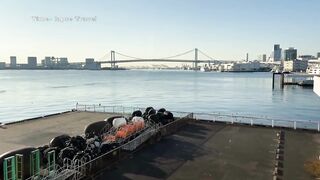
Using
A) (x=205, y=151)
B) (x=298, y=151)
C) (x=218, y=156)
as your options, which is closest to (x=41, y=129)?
(x=205, y=151)

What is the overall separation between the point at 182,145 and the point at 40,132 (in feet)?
49.2

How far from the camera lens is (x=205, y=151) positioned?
85.9 feet

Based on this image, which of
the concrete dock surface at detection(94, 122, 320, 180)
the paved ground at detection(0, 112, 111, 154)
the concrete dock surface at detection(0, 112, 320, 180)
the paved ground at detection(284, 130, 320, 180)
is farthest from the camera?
the paved ground at detection(0, 112, 111, 154)

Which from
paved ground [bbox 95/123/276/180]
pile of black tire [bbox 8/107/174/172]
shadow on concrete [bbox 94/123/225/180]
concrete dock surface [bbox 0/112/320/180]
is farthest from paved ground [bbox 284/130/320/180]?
pile of black tire [bbox 8/107/174/172]

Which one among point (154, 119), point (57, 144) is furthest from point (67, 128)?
point (57, 144)

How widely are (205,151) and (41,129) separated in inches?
724

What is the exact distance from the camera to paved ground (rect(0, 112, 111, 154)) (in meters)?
30.0

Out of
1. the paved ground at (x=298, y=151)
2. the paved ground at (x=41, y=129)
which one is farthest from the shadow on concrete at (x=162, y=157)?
the paved ground at (x=41, y=129)

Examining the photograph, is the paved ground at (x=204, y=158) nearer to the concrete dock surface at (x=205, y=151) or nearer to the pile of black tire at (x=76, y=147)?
the concrete dock surface at (x=205, y=151)

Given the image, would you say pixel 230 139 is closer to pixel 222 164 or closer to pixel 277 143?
pixel 277 143

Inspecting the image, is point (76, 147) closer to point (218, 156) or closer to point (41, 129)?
point (218, 156)

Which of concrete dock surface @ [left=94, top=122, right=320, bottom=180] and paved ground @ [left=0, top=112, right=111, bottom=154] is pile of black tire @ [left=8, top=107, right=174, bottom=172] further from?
paved ground @ [left=0, top=112, right=111, bottom=154]

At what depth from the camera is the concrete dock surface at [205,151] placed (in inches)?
827

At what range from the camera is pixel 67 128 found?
36.7 m
